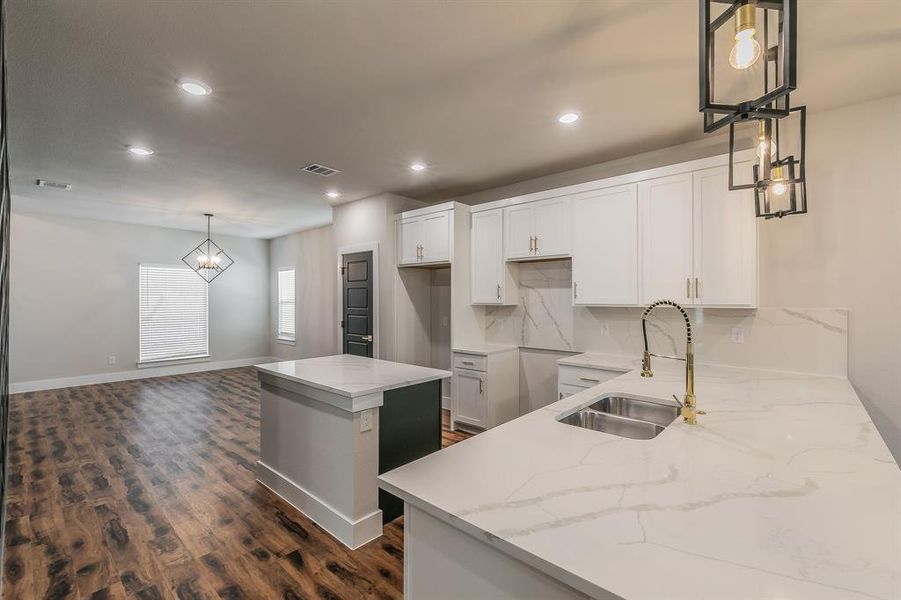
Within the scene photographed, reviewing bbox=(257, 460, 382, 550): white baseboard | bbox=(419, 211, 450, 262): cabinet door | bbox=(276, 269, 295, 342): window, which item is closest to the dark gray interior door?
bbox=(419, 211, 450, 262): cabinet door

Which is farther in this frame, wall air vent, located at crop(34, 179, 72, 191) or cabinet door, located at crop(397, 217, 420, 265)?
cabinet door, located at crop(397, 217, 420, 265)

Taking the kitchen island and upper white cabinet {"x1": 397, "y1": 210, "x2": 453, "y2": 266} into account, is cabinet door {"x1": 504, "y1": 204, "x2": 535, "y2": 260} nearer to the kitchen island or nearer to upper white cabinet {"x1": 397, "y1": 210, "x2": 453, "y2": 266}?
upper white cabinet {"x1": 397, "y1": 210, "x2": 453, "y2": 266}

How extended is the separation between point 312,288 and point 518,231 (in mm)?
4959

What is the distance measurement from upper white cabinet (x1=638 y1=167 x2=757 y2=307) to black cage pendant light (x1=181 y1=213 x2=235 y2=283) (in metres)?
7.17

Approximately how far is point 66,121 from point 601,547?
4.20m

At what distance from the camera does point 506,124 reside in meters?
3.00

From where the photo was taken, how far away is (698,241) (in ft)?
9.85

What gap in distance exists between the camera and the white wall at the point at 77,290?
5.98 metres

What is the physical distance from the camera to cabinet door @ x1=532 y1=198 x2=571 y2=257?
145 inches

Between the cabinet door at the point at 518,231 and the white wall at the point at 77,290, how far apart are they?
6595 millimetres

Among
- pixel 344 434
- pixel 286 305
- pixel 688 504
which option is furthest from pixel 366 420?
pixel 286 305

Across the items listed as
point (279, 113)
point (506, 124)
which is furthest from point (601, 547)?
point (279, 113)

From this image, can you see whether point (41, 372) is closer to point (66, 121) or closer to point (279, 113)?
point (66, 121)

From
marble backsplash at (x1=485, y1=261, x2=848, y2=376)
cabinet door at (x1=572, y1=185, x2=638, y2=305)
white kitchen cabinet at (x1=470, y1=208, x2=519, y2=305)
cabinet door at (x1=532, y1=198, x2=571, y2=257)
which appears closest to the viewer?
marble backsplash at (x1=485, y1=261, x2=848, y2=376)
